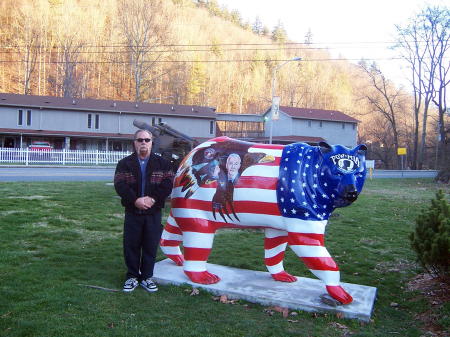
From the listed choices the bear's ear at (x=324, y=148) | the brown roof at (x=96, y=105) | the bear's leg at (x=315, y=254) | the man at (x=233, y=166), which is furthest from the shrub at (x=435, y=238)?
the brown roof at (x=96, y=105)

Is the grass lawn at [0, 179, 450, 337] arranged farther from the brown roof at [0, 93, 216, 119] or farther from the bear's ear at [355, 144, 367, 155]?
the brown roof at [0, 93, 216, 119]

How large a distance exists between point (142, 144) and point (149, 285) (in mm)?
1672

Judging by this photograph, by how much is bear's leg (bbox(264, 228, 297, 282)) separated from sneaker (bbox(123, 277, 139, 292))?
67.6 inches

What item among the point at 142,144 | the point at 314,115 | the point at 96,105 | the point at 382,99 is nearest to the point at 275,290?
the point at 142,144

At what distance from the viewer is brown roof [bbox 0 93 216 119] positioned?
37.3 meters

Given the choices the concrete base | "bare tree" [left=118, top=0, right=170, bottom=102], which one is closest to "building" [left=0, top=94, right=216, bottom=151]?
"bare tree" [left=118, top=0, right=170, bottom=102]

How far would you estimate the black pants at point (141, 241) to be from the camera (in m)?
4.79

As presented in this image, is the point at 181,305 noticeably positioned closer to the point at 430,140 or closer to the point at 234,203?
the point at 234,203

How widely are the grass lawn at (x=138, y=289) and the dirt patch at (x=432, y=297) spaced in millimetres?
56

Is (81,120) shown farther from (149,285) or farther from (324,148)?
(324,148)

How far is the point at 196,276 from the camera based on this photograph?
5086mm

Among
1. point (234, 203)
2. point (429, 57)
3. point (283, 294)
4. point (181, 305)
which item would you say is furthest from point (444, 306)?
point (429, 57)

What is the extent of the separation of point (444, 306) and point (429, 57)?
1740 inches

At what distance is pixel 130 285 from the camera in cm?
480
